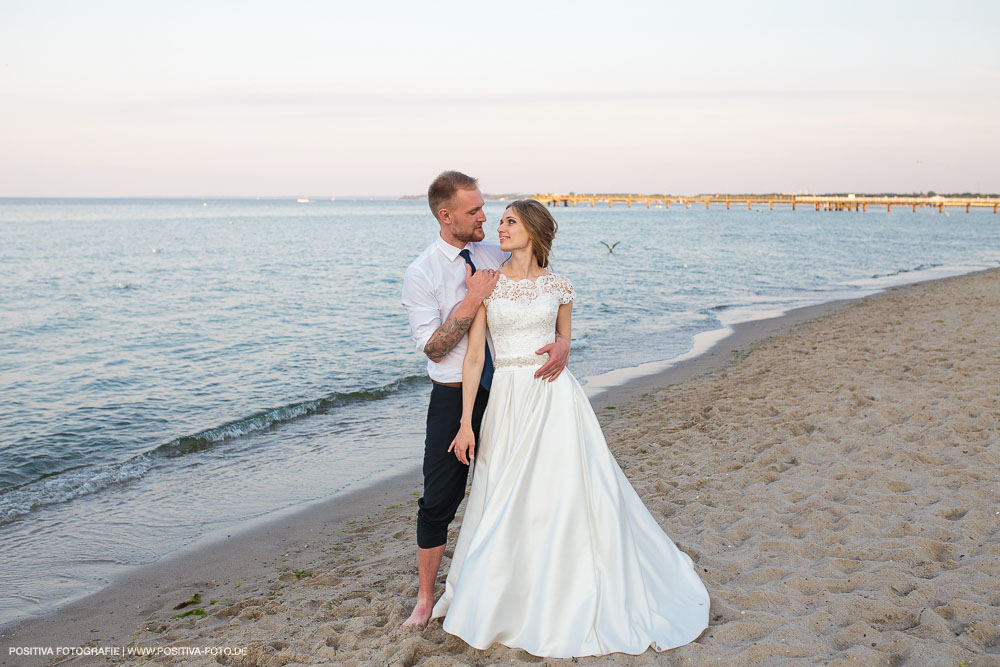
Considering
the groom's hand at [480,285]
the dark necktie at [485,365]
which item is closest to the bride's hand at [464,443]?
the dark necktie at [485,365]

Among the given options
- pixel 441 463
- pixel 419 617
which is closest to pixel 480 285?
pixel 441 463

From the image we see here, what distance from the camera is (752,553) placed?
4.49 metres

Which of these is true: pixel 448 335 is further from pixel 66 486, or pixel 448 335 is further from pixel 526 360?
pixel 66 486

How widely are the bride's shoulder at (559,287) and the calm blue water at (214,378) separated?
424 cm

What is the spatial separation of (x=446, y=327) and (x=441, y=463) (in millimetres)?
730

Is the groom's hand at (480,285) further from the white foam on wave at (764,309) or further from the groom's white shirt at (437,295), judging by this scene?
the white foam on wave at (764,309)

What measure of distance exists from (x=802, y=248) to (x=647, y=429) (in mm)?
44112

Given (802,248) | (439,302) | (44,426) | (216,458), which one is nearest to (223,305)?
(44,426)

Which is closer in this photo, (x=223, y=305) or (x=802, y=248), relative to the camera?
(x=223, y=305)

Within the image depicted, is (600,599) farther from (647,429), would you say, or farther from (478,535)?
(647,429)

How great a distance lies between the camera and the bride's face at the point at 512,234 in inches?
144

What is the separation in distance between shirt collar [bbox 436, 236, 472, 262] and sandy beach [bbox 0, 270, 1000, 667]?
1908 mm

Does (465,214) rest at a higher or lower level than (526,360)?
higher

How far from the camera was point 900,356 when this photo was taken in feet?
32.7
